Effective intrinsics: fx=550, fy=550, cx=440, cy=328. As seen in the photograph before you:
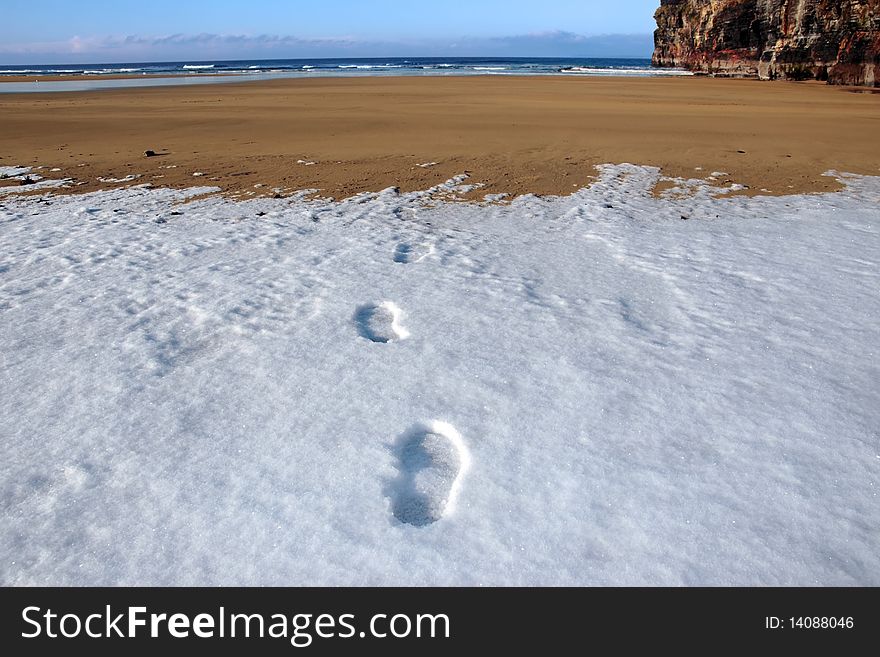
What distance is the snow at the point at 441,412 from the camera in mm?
1877

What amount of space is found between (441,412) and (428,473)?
394mm

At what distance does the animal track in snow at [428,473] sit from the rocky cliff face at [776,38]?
105ft

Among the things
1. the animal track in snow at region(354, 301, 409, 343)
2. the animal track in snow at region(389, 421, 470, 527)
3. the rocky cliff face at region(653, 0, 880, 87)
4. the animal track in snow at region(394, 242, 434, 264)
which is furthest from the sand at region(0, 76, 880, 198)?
the rocky cliff face at region(653, 0, 880, 87)

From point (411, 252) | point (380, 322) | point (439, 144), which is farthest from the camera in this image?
point (439, 144)

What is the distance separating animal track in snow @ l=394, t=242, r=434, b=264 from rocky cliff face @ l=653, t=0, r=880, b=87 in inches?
1181

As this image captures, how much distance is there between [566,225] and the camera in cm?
533

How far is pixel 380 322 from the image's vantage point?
3492 millimetres

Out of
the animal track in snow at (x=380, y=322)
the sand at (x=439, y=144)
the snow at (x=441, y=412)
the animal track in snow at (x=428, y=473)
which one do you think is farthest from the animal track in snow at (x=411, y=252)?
the animal track in snow at (x=428, y=473)

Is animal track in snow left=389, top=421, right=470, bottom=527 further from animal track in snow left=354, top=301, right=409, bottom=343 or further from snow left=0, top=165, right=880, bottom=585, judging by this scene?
animal track in snow left=354, top=301, right=409, bottom=343

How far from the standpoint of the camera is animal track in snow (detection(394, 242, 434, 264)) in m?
4.51

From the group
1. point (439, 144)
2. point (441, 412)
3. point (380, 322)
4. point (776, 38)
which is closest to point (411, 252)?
point (380, 322)

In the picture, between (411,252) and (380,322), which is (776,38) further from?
(380,322)
